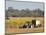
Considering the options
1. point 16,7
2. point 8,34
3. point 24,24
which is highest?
point 16,7

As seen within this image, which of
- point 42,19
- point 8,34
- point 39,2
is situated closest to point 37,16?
point 42,19

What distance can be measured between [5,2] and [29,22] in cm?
41

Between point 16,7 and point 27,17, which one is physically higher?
point 16,7

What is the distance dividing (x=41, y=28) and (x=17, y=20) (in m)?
0.34

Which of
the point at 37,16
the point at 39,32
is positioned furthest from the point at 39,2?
the point at 39,32

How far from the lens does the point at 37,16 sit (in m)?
1.36

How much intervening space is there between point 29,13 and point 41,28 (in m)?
0.26

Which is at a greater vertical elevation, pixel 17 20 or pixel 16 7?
pixel 16 7

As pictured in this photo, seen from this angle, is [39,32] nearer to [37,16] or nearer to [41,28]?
[41,28]

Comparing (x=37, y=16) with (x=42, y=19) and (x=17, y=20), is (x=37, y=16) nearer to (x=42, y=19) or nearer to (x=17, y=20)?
(x=42, y=19)

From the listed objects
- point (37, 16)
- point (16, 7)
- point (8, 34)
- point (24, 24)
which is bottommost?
point (8, 34)

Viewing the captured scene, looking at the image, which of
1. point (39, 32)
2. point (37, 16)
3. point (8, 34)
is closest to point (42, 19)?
point (37, 16)

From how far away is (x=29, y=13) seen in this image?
1.34 metres

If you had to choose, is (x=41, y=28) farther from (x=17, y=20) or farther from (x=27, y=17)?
(x=17, y=20)
